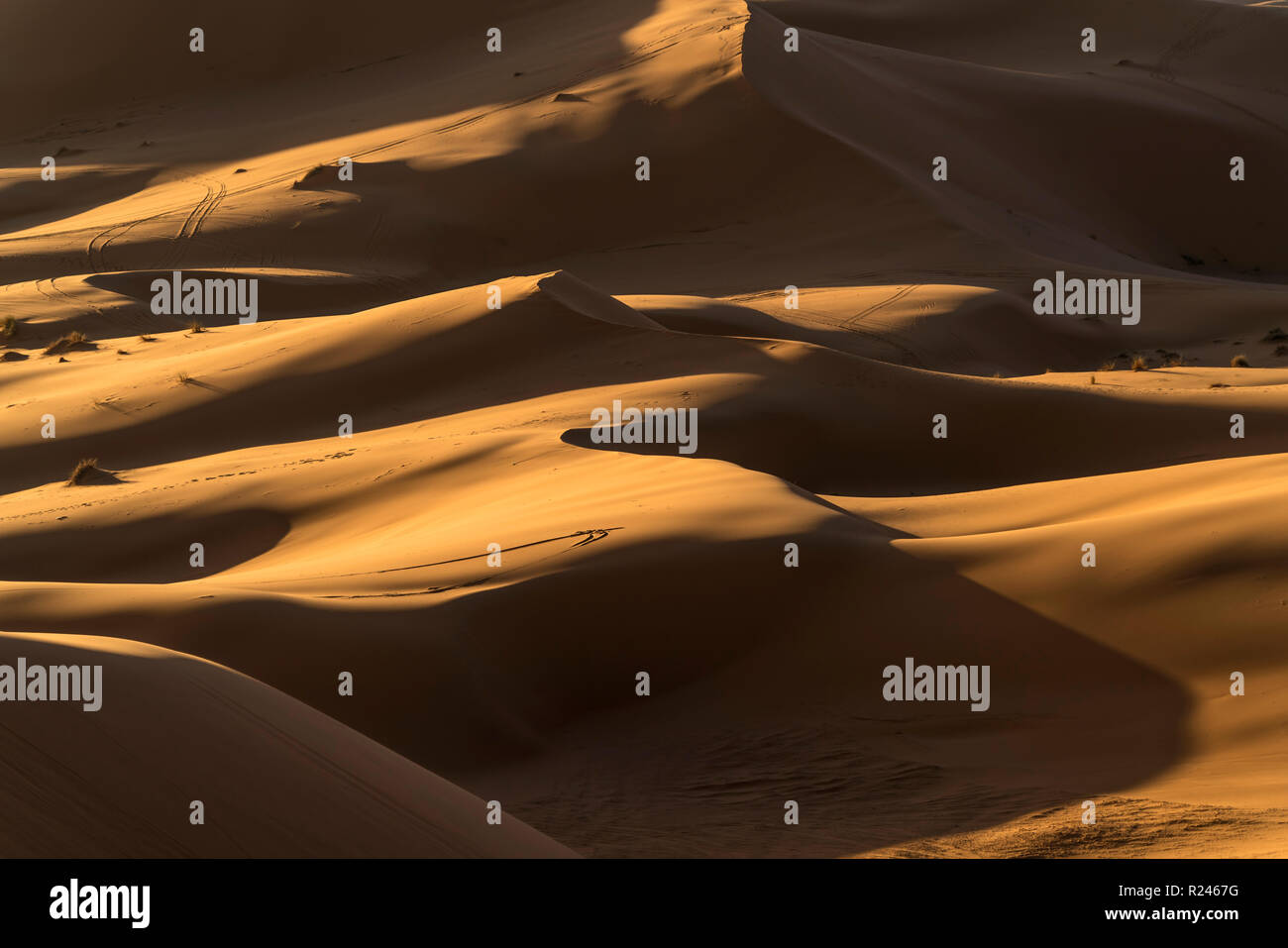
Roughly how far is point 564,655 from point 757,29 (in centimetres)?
2120

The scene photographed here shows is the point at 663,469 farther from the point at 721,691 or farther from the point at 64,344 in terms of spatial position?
the point at 64,344

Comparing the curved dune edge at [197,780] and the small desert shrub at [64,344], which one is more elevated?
the small desert shrub at [64,344]

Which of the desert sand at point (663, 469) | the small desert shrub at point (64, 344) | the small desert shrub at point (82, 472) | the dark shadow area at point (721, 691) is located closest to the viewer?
the desert sand at point (663, 469)

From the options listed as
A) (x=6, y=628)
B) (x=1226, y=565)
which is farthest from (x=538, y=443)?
(x=1226, y=565)

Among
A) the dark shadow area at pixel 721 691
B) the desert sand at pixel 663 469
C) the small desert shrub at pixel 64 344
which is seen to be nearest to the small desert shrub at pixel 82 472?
the desert sand at pixel 663 469

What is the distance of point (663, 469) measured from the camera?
9.62m

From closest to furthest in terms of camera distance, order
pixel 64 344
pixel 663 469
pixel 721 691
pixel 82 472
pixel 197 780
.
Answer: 1. pixel 197 780
2. pixel 721 691
3. pixel 663 469
4. pixel 82 472
5. pixel 64 344

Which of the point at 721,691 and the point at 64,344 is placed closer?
the point at 721,691

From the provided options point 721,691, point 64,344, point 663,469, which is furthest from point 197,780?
point 64,344

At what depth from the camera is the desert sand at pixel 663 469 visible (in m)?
5.46

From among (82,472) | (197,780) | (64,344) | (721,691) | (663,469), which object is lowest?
(721,691)

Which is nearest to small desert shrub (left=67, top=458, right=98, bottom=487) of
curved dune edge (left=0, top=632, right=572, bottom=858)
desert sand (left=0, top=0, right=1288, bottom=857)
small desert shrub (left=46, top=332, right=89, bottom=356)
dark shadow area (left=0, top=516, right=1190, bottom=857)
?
desert sand (left=0, top=0, right=1288, bottom=857)

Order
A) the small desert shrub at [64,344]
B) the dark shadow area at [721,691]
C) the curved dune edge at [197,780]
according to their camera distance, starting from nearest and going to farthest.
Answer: the curved dune edge at [197,780]
the dark shadow area at [721,691]
the small desert shrub at [64,344]

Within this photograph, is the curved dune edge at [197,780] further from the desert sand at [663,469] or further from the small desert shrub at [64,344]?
the small desert shrub at [64,344]
